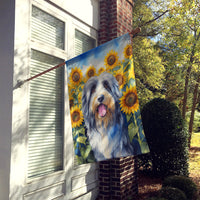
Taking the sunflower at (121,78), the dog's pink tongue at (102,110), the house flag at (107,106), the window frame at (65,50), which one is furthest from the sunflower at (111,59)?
the window frame at (65,50)

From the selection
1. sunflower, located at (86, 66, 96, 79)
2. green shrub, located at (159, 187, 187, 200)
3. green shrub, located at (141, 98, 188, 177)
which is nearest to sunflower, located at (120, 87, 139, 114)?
sunflower, located at (86, 66, 96, 79)

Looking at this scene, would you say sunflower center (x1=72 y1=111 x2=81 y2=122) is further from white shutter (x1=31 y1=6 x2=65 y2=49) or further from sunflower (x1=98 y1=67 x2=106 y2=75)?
white shutter (x1=31 y1=6 x2=65 y2=49)

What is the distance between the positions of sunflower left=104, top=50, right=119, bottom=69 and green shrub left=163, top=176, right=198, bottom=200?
3579mm

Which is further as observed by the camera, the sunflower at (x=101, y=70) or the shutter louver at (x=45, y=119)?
the shutter louver at (x=45, y=119)

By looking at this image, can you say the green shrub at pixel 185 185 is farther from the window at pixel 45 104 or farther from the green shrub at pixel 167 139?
the window at pixel 45 104

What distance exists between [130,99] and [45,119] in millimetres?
1714

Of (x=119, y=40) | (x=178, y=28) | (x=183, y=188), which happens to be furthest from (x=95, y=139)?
(x=178, y=28)

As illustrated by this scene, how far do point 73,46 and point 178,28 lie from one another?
760cm

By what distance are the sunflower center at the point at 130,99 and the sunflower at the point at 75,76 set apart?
75 cm

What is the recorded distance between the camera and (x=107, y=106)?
3.24 metres

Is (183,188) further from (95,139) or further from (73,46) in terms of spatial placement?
(73,46)

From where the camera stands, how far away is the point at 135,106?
3.16m

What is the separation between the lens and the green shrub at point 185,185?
5.44 metres

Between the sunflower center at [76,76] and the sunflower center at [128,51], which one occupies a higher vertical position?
the sunflower center at [128,51]
